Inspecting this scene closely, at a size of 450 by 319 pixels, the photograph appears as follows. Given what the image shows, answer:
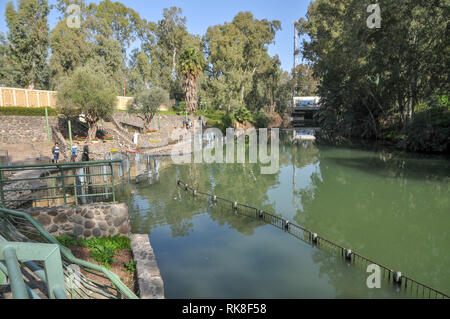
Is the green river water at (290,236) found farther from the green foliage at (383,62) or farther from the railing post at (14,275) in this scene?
the green foliage at (383,62)

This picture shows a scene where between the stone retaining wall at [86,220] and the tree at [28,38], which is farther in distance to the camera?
the tree at [28,38]

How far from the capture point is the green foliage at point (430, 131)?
26844 mm

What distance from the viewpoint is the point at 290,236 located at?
31.8ft

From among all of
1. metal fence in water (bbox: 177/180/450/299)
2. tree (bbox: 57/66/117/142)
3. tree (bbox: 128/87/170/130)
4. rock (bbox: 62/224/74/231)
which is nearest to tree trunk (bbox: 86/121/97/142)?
tree (bbox: 57/66/117/142)

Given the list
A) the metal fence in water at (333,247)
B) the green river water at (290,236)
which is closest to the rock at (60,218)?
the green river water at (290,236)

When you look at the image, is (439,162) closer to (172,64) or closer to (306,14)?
(306,14)

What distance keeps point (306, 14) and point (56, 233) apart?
57.9 metres

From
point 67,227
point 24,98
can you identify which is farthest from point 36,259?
point 24,98

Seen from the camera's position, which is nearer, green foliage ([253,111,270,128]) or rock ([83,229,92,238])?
rock ([83,229,92,238])

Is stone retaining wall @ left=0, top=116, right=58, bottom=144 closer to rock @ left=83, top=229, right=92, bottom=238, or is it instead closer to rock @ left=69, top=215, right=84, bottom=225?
rock @ left=69, top=215, right=84, bottom=225

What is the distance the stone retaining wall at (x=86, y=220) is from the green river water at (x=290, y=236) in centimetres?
139

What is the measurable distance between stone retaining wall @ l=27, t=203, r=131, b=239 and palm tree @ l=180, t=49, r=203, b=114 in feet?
116

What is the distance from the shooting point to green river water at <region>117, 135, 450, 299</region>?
7.02 meters
